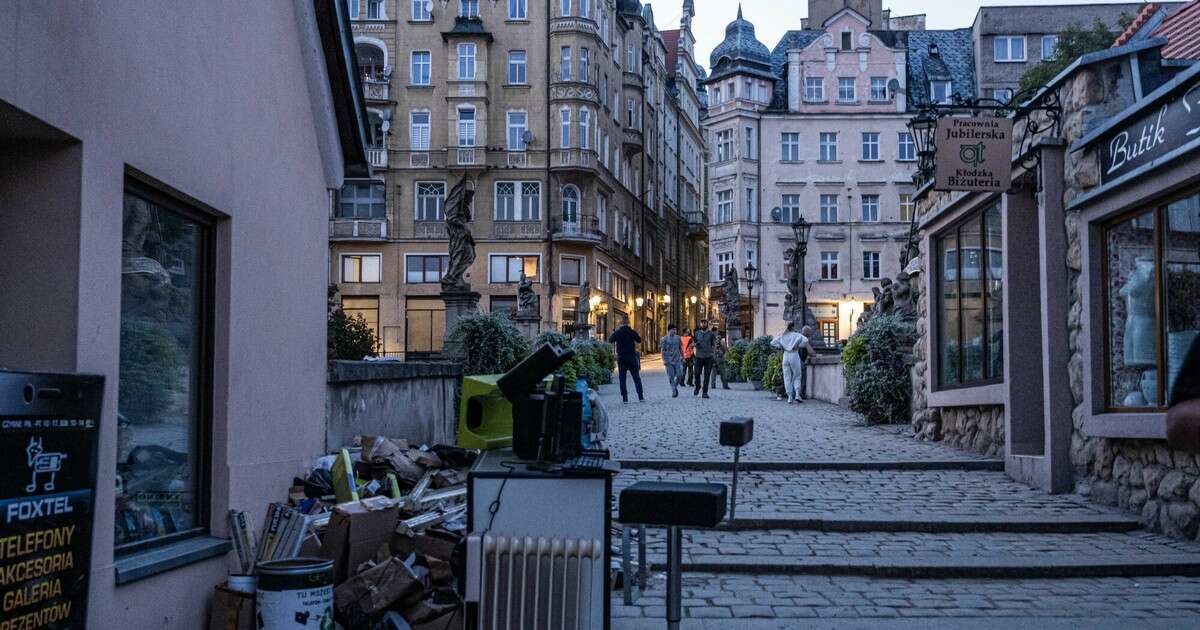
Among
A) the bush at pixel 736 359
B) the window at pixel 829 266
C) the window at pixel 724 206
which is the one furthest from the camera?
the window at pixel 724 206

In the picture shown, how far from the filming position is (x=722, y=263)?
64.9 metres

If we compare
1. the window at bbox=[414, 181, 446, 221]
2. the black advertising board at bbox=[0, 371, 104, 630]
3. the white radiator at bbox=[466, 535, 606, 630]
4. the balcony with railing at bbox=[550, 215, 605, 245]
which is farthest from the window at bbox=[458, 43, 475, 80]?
the black advertising board at bbox=[0, 371, 104, 630]

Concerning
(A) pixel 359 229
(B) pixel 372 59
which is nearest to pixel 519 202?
(A) pixel 359 229

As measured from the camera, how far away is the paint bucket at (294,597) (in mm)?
5695

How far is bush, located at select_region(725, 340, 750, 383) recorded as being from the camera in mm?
39812

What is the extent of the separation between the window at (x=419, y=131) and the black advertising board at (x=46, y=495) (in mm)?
52702

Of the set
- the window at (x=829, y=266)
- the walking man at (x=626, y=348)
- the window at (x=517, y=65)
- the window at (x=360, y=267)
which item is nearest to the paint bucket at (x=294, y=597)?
the walking man at (x=626, y=348)

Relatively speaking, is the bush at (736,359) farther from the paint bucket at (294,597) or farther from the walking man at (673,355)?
the paint bucket at (294,597)

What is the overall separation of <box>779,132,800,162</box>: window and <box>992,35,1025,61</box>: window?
432 inches

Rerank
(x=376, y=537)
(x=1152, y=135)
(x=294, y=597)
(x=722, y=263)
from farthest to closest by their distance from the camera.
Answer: (x=722, y=263) → (x=1152, y=135) → (x=376, y=537) → (x=294, y=597)

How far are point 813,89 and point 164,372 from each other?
194 feet

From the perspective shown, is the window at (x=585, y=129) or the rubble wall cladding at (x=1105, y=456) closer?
the rubble wall cladding at (x=1105, y=456)

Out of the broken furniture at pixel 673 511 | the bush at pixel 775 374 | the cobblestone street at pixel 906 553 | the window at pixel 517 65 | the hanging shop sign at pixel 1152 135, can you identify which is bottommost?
the cobblestone street at pixel 906 553

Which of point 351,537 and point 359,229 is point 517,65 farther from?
point 351,537
